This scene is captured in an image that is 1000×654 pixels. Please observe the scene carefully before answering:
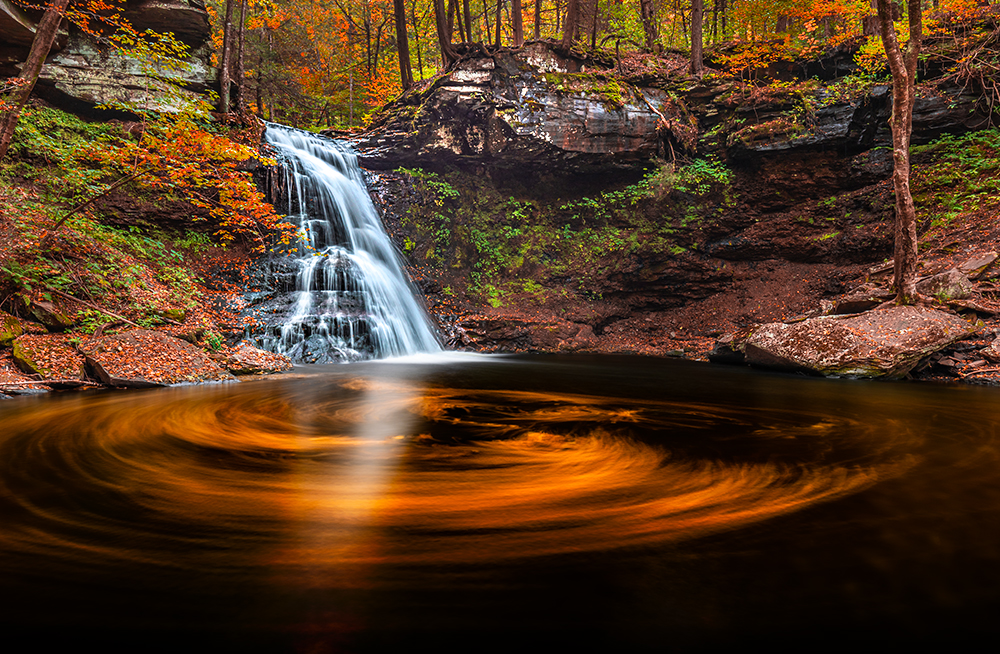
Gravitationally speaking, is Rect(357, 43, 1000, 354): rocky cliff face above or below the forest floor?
above

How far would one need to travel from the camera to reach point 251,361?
28.2ft

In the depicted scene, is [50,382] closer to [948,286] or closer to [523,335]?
[523,335]

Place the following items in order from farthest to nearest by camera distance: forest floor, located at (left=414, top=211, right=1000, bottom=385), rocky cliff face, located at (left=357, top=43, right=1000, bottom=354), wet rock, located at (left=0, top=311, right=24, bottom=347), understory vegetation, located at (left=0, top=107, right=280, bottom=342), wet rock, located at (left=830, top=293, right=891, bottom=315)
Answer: rocky cliff face, located at (left=357, top=43, right=1000, bottom=354), forest floor, located at (left=414, top=211, right=1000, bottom=385), wet rock, located at (left=830, top=293, right=891, bottom=315), understory vegetation, located at (left=0, top=107, right=280, bottom=342), wet rock, located at (left=0, top=311, right=24, bottom=347)

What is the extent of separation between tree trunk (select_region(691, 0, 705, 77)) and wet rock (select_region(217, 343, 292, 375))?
15.3 meters

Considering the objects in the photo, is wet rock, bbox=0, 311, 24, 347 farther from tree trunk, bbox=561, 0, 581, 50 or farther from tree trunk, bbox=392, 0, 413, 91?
tree trunk, bbox=561, 0, 581, 50

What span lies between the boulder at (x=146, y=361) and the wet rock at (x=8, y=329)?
728mm

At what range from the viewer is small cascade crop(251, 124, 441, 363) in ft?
34.4

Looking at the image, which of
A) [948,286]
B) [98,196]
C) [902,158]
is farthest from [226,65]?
[948,286]

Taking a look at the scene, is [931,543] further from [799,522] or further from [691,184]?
[691,184]

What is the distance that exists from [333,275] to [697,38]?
13.8 metres

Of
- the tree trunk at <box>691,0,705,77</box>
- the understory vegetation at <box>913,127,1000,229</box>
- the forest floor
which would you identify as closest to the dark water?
the forest floor

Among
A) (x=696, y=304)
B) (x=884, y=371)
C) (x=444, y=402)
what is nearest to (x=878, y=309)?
(x=884, y=371)

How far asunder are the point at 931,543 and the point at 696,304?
13.3 m

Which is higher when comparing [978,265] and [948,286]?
[978,265]
